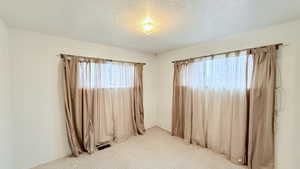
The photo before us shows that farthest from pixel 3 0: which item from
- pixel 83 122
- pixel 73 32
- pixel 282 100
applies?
pixel 282 100

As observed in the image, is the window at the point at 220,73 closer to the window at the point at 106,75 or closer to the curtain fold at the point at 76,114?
the window at the point at 106,75

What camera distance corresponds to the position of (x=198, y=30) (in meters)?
2.16

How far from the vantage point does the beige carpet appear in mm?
2199

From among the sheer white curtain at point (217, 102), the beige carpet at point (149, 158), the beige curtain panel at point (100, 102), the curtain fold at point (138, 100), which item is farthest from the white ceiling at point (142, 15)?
the beige carpet at point (149, 158)

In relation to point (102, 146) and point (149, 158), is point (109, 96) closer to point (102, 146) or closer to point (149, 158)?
point (102, 146)

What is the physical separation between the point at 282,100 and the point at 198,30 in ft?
5.33

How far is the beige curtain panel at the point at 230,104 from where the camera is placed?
197cm

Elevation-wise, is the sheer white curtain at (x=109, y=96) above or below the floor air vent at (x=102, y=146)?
above

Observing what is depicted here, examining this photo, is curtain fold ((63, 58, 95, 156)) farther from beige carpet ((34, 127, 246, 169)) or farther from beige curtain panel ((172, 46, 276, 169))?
beige curtain panel ((172, 46, 276, 169))

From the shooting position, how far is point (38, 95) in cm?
221

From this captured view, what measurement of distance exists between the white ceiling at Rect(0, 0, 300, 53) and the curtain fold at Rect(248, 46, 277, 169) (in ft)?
1.67

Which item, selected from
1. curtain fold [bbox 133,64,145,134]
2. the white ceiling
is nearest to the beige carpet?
curtain fold [bbox 133,64,145,134]

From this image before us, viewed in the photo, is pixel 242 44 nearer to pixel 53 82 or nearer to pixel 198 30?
pixel 198 30

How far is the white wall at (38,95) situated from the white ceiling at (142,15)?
0.88 ft
